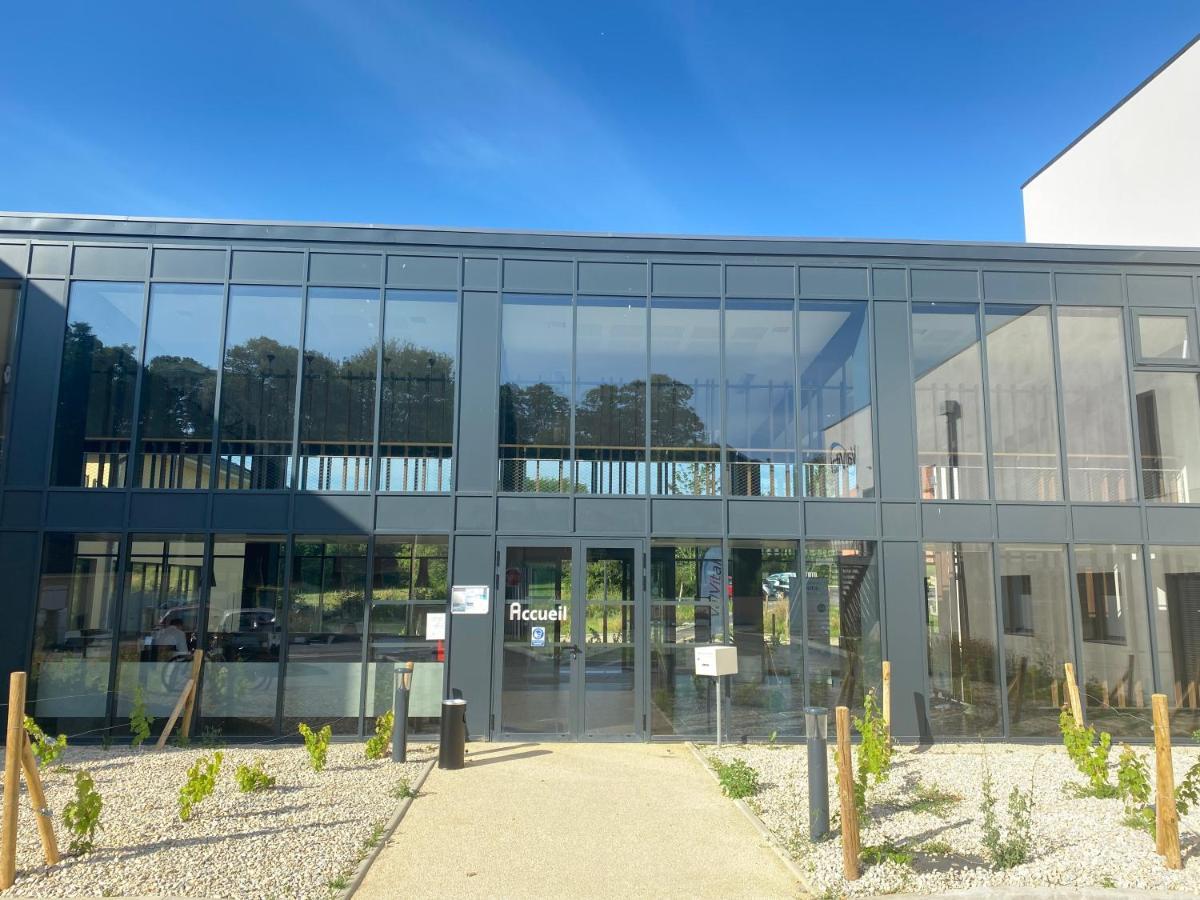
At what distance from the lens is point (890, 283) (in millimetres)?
13008

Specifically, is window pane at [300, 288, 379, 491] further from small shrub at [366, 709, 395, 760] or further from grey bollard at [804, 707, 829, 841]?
grey bollard at [804, 707, 829, 841]

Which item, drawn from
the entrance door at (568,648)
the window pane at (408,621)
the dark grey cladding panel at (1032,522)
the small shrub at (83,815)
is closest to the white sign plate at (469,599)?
the window pane at (408,621)

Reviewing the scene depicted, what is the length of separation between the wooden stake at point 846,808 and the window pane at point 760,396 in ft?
19.4

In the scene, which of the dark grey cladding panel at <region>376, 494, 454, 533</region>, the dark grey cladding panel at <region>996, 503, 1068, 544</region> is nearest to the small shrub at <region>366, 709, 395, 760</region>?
the dark grey cladding panel at <region>376, 494, 454, 533</region>

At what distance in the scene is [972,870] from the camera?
22.0 ft

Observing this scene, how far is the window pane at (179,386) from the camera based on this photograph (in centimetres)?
1198

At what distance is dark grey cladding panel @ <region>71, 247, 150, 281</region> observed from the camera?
1228cm

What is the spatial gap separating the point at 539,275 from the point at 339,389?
10.7ft

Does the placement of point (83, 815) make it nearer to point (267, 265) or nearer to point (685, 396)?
point (267, 265)

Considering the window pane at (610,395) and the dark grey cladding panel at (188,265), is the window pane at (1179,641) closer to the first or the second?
the window pane at (610,395)

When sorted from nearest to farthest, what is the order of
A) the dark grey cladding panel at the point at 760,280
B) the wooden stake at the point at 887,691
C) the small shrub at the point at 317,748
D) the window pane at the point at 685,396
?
1. the small shrub at the point at 317,748
2. the wooden stake at the point at 887,691
3. the window pane at the point at 685,396
4. the dark grey cladding panel at the point at 760,280

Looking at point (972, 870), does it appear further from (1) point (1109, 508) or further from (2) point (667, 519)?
(1) point (1109, 508)

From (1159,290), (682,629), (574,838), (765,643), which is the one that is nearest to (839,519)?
(765,643)

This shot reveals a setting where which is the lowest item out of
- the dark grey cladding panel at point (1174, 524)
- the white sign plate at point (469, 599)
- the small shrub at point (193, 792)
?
the small shrub at point (193, 792)
